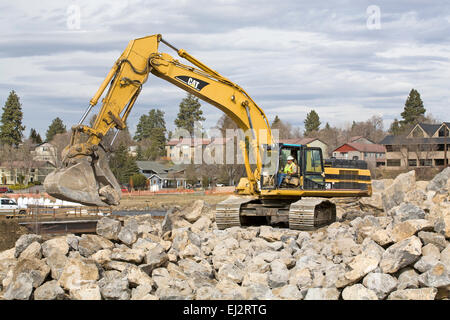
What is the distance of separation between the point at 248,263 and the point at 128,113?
557cm

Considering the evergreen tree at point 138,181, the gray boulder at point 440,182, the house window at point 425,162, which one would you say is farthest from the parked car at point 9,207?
the house window at point 425,162

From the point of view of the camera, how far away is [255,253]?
48.1 feet

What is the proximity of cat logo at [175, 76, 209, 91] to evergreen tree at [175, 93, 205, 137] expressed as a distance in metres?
91.3

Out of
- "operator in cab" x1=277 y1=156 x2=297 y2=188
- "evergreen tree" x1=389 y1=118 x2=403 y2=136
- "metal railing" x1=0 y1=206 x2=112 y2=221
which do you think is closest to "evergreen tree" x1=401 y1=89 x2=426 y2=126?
"evergreen tree" x1=389 y1=118 x2=403 y2=136

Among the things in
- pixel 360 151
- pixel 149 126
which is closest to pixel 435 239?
pixel 360 151

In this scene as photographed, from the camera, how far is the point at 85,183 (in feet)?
46.2

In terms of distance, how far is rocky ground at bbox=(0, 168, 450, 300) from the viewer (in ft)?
38.6

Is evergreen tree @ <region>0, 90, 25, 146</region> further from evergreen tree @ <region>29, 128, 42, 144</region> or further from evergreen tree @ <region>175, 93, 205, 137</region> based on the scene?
evergreen tree @ <region>175, 93, 205, 137</region>

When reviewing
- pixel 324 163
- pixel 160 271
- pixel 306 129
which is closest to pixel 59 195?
pixel 160 271
